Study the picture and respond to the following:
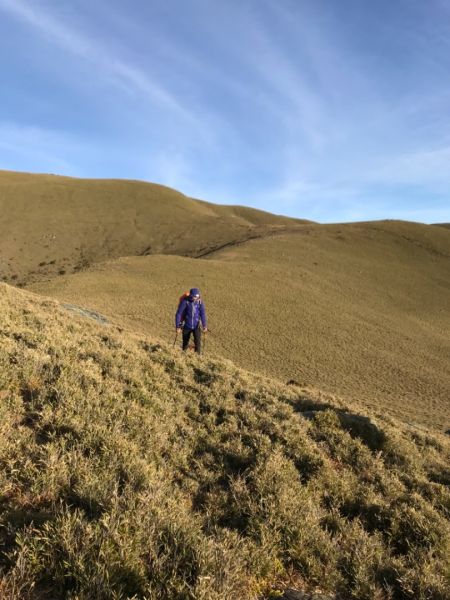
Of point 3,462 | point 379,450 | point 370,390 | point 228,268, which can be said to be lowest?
point 370,390

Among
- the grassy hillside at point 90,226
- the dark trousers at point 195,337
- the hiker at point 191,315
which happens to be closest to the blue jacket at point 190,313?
the hiker at point 191,315

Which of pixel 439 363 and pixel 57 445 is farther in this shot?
pixel 439 363

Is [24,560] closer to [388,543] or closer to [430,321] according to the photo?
[388,543]

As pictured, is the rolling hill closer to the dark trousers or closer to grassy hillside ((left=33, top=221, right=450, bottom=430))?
grassy hillside ((left=33, top=221, right=450, bottom=430))

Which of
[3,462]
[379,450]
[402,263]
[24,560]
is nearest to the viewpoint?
[24,560]

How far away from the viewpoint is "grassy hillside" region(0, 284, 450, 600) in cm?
337

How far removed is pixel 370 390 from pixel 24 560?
23511 mm

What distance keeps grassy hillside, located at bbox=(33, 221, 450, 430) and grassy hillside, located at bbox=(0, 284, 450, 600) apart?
13702 mm

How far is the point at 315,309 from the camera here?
37594 mm

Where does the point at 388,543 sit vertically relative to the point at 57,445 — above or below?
below

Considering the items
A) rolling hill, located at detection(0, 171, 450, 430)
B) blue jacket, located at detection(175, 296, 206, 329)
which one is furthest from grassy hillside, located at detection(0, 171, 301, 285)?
blue jacket, located at detection(175, 296, 206, 329)

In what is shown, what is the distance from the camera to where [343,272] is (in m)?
51.8

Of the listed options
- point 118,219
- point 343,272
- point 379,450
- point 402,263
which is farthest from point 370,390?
point 118,219

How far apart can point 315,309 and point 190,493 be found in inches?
1331
